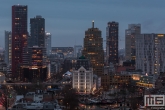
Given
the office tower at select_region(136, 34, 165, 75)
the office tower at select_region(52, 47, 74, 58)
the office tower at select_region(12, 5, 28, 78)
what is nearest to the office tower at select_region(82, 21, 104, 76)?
the office tower at select_region(136, 34, 165, 75)

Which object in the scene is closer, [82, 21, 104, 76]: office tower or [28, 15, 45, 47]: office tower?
[82, 21, 104, 76]: office tower

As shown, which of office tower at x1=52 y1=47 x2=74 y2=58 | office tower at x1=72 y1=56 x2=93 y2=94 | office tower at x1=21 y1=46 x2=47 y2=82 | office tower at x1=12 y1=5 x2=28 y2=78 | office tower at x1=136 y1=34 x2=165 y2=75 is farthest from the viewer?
office tower at x1=52 y1=47 x2=74 y2=58

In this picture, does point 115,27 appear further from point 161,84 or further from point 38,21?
point 161,84

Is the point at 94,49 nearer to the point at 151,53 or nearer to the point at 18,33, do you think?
the point at 151,53

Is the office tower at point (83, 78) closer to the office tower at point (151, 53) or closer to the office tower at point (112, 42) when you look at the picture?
the office tower at point (151, 53)

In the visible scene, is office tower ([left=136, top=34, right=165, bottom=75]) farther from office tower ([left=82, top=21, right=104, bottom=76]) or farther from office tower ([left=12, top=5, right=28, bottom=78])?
office tower ([left=12, top=5, right=28, bottom=78])
